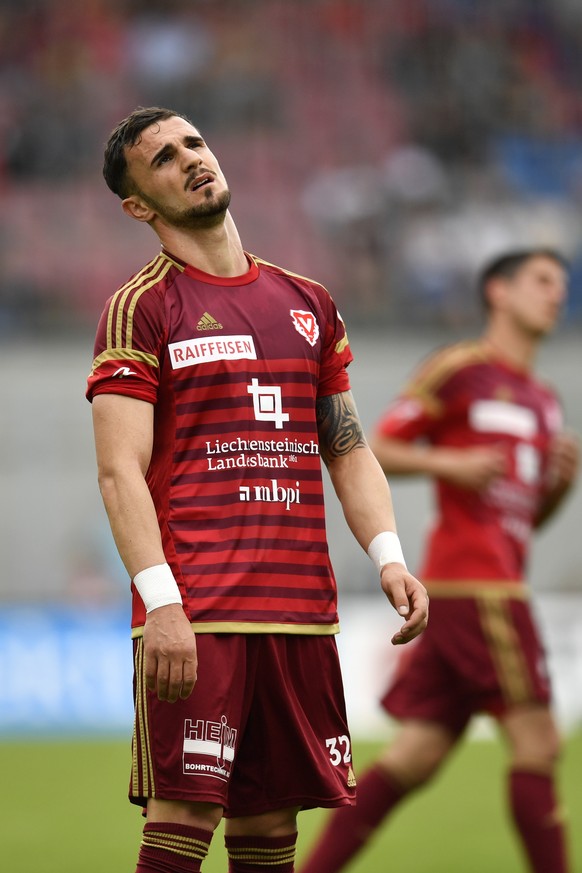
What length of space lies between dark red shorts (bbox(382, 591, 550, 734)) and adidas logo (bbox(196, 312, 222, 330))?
233 cm

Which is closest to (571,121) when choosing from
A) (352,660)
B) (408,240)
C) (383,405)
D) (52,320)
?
(408,240)

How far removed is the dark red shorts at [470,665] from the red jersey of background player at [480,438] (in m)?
0.14

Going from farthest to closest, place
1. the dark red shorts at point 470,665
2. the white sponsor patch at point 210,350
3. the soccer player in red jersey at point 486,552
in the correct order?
the dark red shorts at point 470,665
the soccer player in red jersey at point 486,552
the white sponsor patch at point 210,350

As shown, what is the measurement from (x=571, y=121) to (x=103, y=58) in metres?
5.84

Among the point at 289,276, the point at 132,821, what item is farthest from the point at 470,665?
the point at 132,821

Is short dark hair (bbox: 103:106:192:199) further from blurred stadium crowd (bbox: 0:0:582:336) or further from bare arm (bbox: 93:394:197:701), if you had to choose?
blurred stadium crowd (bbox: 0:0:582:336)

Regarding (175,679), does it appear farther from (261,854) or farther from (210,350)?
(210,350)

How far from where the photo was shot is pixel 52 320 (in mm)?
14953

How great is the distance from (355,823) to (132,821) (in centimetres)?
259

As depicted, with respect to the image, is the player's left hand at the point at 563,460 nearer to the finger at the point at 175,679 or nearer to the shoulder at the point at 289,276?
the shoulder at the point at 289,276

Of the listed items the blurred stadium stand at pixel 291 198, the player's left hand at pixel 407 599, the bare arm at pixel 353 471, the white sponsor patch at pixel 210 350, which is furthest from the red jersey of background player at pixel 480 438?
the blurred stadium stand at pixel 291 198

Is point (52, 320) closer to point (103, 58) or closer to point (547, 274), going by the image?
point (103, 58)

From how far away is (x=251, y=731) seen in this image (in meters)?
3.47

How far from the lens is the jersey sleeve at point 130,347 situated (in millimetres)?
3354
